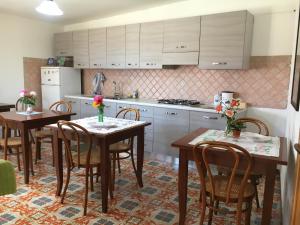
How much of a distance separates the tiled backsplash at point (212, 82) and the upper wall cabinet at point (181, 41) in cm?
36

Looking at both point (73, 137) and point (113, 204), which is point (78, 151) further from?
point (113, 204)

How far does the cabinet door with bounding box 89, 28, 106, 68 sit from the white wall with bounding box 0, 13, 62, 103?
1158 millimetres

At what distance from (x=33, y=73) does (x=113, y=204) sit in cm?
363

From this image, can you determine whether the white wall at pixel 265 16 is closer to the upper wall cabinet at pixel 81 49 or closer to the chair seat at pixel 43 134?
the upper wall cabinet at pixel 81 49

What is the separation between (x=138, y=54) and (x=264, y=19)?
6.31ft

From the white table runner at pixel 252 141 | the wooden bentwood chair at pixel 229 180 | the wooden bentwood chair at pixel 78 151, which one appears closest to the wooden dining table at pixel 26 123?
the wooden bentwood chair at pixel 78 151

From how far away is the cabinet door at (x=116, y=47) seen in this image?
4.49m

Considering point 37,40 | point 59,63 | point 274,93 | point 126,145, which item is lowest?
point 126,145

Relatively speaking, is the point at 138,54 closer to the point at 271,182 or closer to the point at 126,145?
the point at 126,145

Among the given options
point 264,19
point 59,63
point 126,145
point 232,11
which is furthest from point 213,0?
point 59,63

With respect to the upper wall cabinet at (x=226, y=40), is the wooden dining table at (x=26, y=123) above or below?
below

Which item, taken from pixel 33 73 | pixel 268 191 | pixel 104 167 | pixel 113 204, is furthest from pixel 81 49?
pixel 268 191

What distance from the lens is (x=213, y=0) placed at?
3848mm

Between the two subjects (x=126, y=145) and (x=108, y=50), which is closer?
(x=126, y=145)
